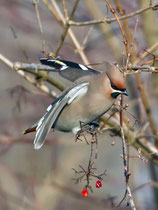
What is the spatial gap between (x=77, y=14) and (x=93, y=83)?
91.4 inches

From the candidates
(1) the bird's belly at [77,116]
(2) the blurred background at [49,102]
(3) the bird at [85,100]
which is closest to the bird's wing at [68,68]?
(3) the bird at [85,100]

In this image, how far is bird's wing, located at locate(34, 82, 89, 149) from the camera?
2.46 meters

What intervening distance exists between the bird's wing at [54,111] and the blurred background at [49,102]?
603 mm

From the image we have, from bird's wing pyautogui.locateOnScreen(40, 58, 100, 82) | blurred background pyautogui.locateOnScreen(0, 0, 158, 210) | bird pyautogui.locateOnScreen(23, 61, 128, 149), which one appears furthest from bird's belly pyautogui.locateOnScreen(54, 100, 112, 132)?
blurred background pyautogui.locateOnScreen(0, 0, 158, 210)

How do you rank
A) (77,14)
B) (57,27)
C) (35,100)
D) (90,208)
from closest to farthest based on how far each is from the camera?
(77,14), (35,100), (57,27), (90,208)

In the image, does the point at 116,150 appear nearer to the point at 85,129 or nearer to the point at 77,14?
the point at 77,14

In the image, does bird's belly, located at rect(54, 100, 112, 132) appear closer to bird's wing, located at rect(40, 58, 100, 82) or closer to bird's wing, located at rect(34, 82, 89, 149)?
bird's wing, located at rect(34, 82, 89, 149)

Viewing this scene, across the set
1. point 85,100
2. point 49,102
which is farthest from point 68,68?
point 49,102

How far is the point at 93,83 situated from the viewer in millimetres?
2801

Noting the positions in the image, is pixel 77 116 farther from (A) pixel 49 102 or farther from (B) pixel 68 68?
(A) pixel 49 102

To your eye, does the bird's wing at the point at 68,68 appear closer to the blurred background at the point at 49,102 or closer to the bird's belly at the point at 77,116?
the bird's belly at the point at 77,116

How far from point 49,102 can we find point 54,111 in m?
2.71

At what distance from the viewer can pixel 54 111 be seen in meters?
2.58

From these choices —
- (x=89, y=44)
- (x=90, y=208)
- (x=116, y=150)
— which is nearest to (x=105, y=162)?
(x=116, y=150)
